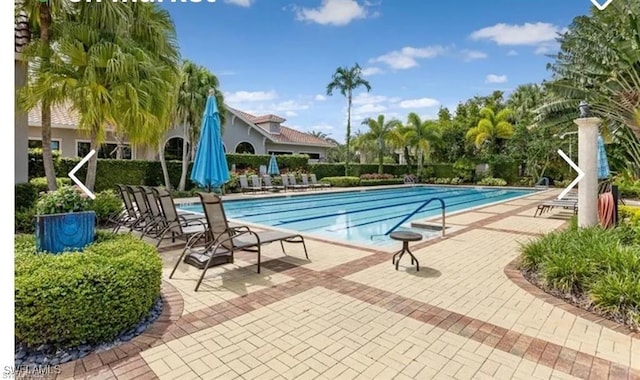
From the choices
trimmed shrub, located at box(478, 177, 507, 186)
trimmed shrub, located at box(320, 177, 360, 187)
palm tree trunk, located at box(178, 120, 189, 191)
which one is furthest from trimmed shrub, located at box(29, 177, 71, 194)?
trimmed shrub, located at box(478, 177, 507, 186)

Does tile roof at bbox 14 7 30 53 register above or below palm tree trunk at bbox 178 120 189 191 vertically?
above

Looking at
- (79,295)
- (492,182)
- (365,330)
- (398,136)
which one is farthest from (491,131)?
(79,295)

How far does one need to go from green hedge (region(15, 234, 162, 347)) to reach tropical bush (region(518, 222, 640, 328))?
17.4 ft

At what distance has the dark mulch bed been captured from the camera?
402 centimetres

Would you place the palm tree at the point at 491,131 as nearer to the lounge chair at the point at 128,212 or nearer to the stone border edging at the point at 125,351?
the lounge chair at the point at 128,212

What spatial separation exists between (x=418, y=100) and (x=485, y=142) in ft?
34.5

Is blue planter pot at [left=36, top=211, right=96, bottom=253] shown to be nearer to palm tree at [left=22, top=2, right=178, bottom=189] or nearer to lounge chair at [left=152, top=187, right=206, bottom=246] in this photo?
lounge chair at [left=152, top=187, right=206, bottom=246]

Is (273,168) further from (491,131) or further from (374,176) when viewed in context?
(491,131)

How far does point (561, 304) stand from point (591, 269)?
0.68 m

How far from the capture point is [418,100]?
39656 mm

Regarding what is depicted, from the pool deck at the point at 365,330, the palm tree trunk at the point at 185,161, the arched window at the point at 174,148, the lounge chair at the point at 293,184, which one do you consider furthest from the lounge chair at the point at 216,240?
the arched window at the point at 174,148

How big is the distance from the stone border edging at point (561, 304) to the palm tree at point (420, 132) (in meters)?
26.6

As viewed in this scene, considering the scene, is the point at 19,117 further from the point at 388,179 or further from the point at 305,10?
the point at 388,179

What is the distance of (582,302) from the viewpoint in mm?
4629
